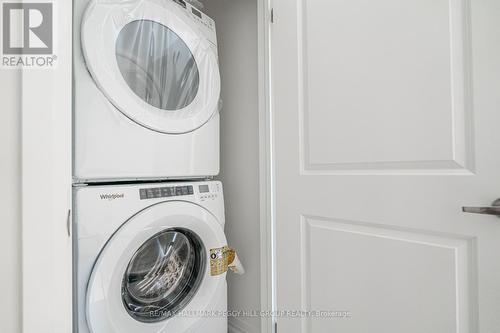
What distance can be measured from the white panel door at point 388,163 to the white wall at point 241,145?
22 cm

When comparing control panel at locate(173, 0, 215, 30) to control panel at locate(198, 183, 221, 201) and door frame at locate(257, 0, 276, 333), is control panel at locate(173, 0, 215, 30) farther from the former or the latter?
control panel at locate(198, 183, 221, 201)

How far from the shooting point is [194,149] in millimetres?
1056

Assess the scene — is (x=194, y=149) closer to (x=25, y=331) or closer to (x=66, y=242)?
(x=66, y=242)

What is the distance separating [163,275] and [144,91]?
0.76 meters

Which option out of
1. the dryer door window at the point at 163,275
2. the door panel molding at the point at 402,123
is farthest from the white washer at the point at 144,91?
the door panel molding at the point at 402,123

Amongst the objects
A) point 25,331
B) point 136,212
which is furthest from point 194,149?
point 25,331

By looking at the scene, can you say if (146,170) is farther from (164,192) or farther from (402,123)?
(402,123)

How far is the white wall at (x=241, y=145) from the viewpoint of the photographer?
1.32 meters

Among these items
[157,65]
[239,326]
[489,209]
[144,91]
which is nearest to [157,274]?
[239,326]

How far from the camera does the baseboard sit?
1.32m

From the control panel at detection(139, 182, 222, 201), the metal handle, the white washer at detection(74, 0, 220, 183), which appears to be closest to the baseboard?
the control panel at detection(139, 182, 222, 201)

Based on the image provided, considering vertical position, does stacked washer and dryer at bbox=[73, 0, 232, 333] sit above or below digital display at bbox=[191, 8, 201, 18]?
below

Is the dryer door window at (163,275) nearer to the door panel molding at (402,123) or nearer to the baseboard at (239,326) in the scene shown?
the baseboard at (239,326)

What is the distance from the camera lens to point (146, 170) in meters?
0.90
